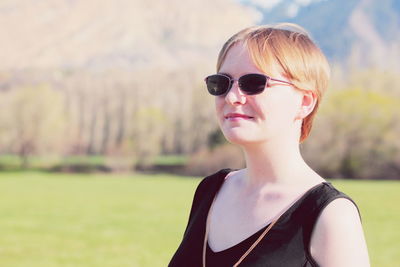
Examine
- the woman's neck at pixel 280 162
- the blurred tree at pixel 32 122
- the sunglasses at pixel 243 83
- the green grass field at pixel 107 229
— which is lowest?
the blurred tree at pixel 32 122

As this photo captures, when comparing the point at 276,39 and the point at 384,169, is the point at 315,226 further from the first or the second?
the point at 384,169

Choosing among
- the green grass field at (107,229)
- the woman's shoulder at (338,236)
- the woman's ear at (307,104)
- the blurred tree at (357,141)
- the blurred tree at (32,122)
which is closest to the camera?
the woman's shoulder at (338,236)

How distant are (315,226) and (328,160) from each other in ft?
163

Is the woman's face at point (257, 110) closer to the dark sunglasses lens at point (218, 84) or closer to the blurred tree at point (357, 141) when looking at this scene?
the dark sunglasses lens at point (218, 84)

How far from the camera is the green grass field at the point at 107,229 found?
12094mm

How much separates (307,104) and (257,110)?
0.63 ft

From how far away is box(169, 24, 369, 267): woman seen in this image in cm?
169

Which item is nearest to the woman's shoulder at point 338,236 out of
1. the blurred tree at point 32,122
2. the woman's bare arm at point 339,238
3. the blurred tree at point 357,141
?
the woman's bare arm at point 339,238

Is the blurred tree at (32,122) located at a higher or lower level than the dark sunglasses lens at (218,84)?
lower

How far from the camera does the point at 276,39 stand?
1.82 metres

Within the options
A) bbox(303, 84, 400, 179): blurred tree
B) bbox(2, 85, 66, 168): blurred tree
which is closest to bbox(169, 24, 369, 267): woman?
bbox(303, 84, 400, 179): blurred tree

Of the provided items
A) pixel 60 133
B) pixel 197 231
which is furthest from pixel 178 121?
pixel 197 231

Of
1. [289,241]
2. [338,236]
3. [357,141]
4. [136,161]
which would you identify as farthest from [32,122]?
[338,236]

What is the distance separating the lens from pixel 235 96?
1.85 m
